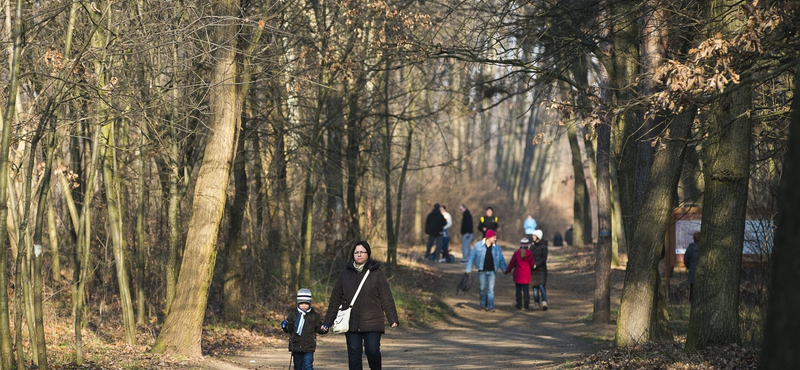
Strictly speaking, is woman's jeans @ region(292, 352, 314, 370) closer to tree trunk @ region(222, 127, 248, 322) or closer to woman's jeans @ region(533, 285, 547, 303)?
tree trunk @ region(222, 127, 248, 322)

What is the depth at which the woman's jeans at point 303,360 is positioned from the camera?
959cm

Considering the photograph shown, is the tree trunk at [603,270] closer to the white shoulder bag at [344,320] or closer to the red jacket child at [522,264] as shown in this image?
the red jacket child at [522,264]

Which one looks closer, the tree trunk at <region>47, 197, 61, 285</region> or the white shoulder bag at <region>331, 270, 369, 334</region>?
the white shoulder bag at <region>331, 270, 369, 334</region>

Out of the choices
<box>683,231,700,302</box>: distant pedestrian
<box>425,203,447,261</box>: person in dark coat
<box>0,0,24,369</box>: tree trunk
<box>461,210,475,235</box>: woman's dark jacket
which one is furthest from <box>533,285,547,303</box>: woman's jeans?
<box>0,0,24,369</box>: tree trunk

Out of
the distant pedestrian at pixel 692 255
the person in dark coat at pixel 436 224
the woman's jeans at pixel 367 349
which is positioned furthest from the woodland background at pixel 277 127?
the person in dark coat at pixel 436 224

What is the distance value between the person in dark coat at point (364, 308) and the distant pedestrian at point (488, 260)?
425 inches

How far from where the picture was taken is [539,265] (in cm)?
2044

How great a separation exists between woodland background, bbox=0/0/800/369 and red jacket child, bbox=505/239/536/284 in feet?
9.27

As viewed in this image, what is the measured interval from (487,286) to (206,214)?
33.2 ft

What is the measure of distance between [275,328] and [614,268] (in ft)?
44.7

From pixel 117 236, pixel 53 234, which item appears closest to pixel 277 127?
pixel 53 234

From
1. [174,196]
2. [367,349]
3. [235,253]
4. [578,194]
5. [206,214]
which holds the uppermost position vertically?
[578,194]

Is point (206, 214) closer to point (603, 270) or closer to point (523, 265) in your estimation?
point (603, 270)

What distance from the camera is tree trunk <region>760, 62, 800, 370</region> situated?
156 inches
